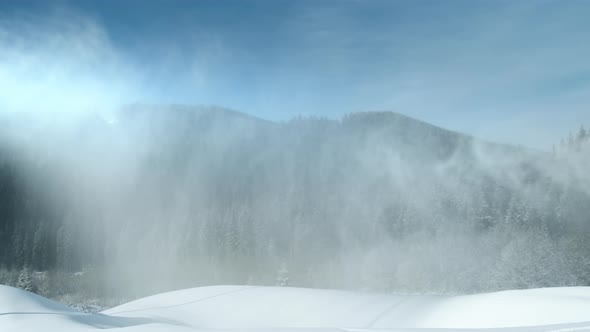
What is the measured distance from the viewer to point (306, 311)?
1065cm

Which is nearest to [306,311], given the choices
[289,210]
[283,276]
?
[283,276]

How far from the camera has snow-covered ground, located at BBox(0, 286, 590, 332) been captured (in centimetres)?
753

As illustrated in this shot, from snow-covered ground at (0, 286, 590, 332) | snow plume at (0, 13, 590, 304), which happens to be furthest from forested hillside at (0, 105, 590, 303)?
snow-covered ground at (0, 286, 590, 332)

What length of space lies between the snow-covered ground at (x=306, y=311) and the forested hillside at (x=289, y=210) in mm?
36191

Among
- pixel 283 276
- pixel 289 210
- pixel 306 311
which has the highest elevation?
pixel 289 210

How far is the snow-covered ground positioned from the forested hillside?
36191mm

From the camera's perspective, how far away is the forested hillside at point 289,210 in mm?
54281

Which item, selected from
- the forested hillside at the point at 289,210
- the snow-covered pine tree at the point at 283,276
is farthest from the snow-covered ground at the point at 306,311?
the snow-covered pine tree at the point at 283,276

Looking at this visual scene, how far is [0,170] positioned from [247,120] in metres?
52.5

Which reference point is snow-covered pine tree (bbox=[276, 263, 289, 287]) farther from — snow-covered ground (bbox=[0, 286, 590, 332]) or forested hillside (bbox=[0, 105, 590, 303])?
snow-covered ground (bbox=[0, 286, 590, 332])

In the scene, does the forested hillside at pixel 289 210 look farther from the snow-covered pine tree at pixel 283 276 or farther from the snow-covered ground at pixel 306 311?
the snow-covered ground at pixel 306 311

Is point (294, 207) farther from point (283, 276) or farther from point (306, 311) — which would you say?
point (306, 311)

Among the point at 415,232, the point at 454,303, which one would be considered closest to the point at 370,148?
the point at 415,232

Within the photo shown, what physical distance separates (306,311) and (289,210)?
58257 millimetres
